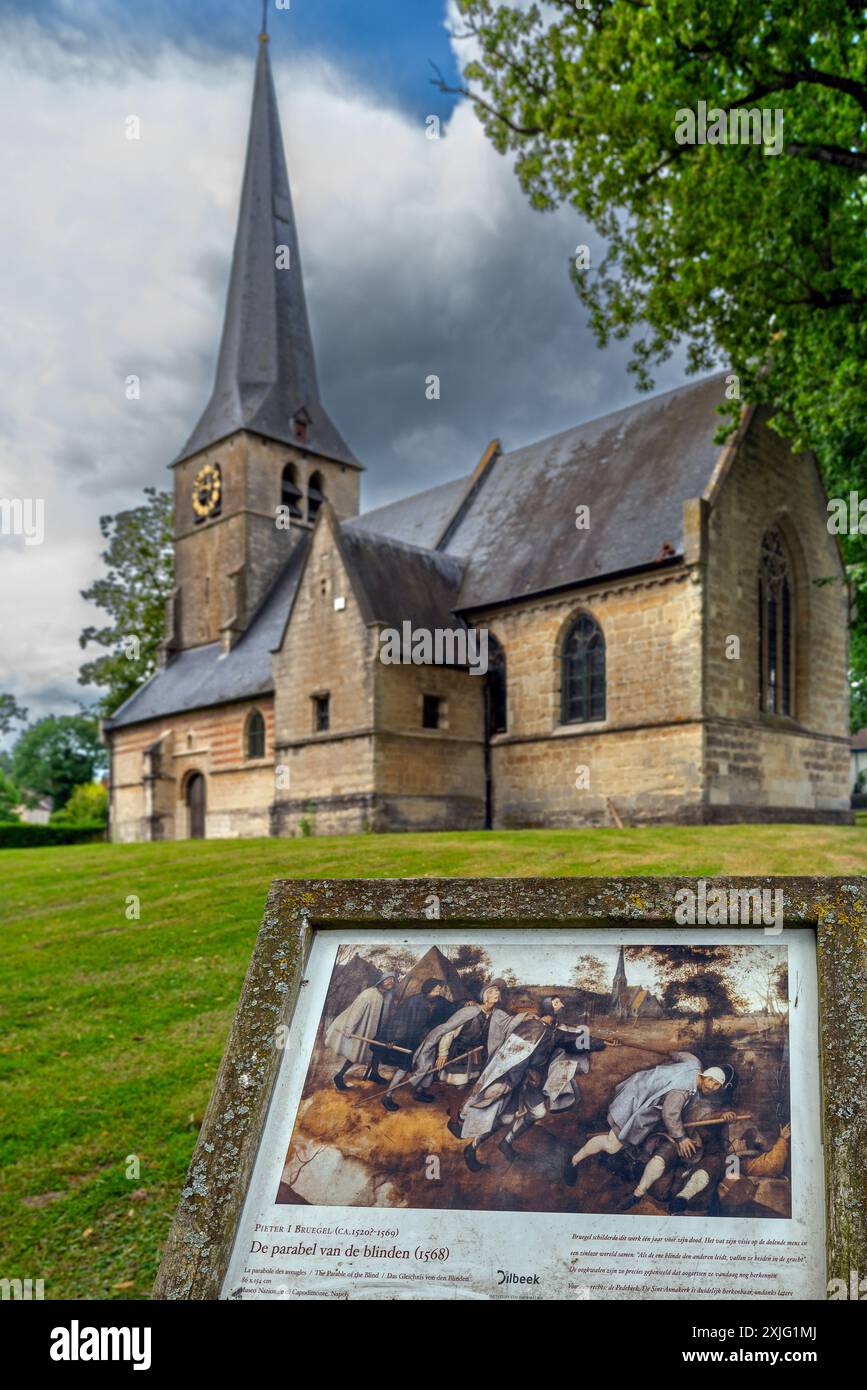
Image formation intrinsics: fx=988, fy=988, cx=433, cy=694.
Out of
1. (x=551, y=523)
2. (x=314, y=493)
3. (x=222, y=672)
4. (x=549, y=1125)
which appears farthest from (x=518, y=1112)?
(x=314, y=493)

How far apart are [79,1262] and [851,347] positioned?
16870mm

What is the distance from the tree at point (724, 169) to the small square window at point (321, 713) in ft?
41.0

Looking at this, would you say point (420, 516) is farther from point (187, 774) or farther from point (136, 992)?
point (136, 992)

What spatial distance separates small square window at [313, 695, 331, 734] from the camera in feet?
89.9

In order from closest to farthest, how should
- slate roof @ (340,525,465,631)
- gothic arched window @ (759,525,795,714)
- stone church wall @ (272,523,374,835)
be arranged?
1. gothic arched window @ (759,525,795,714)
2. stone church wall @ (272,523,374,835)
3. slate roof @ (340,525,465,631)

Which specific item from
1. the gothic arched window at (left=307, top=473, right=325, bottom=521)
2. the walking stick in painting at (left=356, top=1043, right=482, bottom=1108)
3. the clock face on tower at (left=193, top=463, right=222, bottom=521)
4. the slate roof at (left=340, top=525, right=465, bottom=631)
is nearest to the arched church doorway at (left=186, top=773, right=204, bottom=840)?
the clock face on tower at (left=193, top=463, right=222, bottom=521)

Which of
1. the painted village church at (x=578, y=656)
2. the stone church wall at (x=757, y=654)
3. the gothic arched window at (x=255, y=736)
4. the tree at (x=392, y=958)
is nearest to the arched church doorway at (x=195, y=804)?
the painted village church at (x=578, y=656)

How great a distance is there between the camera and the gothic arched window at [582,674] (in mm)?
25016

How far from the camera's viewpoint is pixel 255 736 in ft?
111

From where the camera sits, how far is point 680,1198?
9.71 feet

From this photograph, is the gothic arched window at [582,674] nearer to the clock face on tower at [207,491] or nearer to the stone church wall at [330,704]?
the stone church wall at [330,704]

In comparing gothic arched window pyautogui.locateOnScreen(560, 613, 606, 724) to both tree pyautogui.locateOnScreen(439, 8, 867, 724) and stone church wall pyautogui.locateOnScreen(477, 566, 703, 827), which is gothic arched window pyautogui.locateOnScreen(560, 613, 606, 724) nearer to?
stone church wall pyautogui.locateOnScreen(477, 566, 703, 827)

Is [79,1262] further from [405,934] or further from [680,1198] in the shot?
[680,1198]

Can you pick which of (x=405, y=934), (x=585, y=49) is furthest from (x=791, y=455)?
(x=405, y=934)
